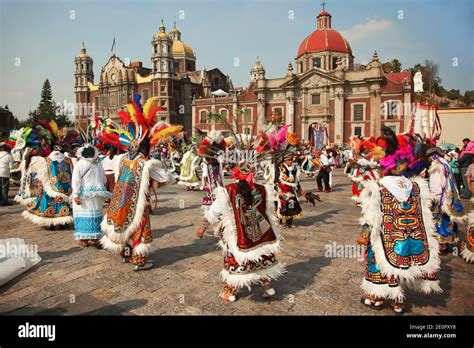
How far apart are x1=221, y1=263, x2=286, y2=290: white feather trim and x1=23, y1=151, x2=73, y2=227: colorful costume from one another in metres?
4.64

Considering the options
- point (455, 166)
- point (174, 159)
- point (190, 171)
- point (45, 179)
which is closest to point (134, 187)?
point (45, 179)

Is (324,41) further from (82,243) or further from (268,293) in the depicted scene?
(268,293)

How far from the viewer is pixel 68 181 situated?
7.14m

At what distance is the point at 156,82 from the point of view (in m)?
48.7

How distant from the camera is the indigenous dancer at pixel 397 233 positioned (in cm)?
359

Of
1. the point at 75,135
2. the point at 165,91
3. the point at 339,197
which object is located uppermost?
the point at 165,91

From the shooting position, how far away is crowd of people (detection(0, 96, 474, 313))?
12.0 feet

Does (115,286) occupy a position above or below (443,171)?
below

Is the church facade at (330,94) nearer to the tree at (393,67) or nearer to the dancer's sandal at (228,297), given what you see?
the tree at (393,67)

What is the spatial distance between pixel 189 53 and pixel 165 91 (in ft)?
50.6

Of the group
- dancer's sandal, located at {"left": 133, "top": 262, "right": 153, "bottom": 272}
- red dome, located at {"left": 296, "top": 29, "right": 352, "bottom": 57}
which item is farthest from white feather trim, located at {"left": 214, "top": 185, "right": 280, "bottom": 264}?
red dome, located at {"left": 296, "top": 29, "right": 352, "bottom": 57}

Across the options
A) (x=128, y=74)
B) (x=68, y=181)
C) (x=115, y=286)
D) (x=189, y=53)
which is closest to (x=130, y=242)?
(x=115, y=286)

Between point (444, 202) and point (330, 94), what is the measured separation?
1340 inches
